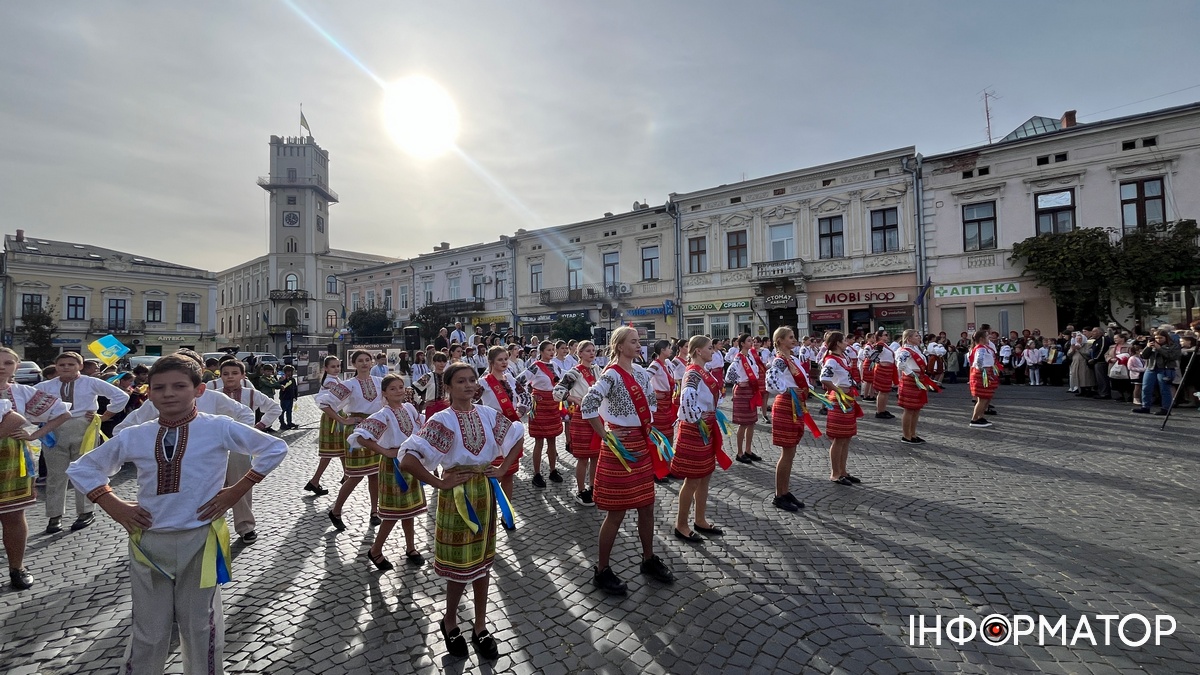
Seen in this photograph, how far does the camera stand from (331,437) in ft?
22.4

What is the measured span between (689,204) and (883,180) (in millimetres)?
9825

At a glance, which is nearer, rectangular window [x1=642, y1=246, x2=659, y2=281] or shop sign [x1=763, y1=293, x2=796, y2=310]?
shop sign [x1=763, y1=293, x2=796, y2=310]

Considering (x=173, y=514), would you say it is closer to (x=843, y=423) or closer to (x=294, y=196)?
(x=843, y=423)

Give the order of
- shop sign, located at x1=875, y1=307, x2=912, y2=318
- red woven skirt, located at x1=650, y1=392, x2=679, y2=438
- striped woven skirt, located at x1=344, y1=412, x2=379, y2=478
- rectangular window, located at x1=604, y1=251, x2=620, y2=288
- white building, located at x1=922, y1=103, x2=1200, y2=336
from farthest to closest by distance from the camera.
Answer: rectangular window, located at x1=604, y1=251, x2=620, y2=288, shop sign, located at x1=875, y1=307, x2=912, y2=318, white building, located at x1=922, y1=103, x2=1200, y2=336, red woven skirt, located at x1=650, y1=392, x2=679, y2=438, striped woven skirt, located at x1=344, y1=412, x2=379, y2=478

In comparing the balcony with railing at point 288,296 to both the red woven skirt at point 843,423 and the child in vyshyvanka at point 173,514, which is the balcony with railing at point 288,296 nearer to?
the red woven skirt at point 843,423

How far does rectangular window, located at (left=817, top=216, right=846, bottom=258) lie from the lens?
1026 inches

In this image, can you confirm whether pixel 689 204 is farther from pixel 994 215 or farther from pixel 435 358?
pixel 435 358

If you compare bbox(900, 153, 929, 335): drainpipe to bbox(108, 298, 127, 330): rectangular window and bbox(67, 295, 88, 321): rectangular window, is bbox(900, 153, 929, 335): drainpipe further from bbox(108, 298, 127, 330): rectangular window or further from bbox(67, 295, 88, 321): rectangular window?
bbox(67, 295, 88, 321): rectangular window

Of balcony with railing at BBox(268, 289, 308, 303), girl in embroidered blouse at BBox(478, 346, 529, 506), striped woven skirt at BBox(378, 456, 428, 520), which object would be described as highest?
balcony with railing at BBox(268, 289, 308, 303)

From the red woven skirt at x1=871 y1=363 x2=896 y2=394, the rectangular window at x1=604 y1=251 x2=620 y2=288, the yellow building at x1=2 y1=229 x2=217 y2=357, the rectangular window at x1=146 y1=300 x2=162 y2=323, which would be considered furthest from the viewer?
the rectangular window at x1=146 y1=300 x2=162 y2=323

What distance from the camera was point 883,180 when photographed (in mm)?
24891

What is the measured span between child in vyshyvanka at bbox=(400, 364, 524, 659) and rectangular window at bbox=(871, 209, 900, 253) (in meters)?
26.1

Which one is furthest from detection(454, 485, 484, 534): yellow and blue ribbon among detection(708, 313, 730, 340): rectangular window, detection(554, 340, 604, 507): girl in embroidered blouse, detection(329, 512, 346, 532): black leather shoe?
detection(708, 313, 730, 340): rectangular window

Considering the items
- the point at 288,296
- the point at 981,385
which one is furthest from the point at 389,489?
the point at 288,296
